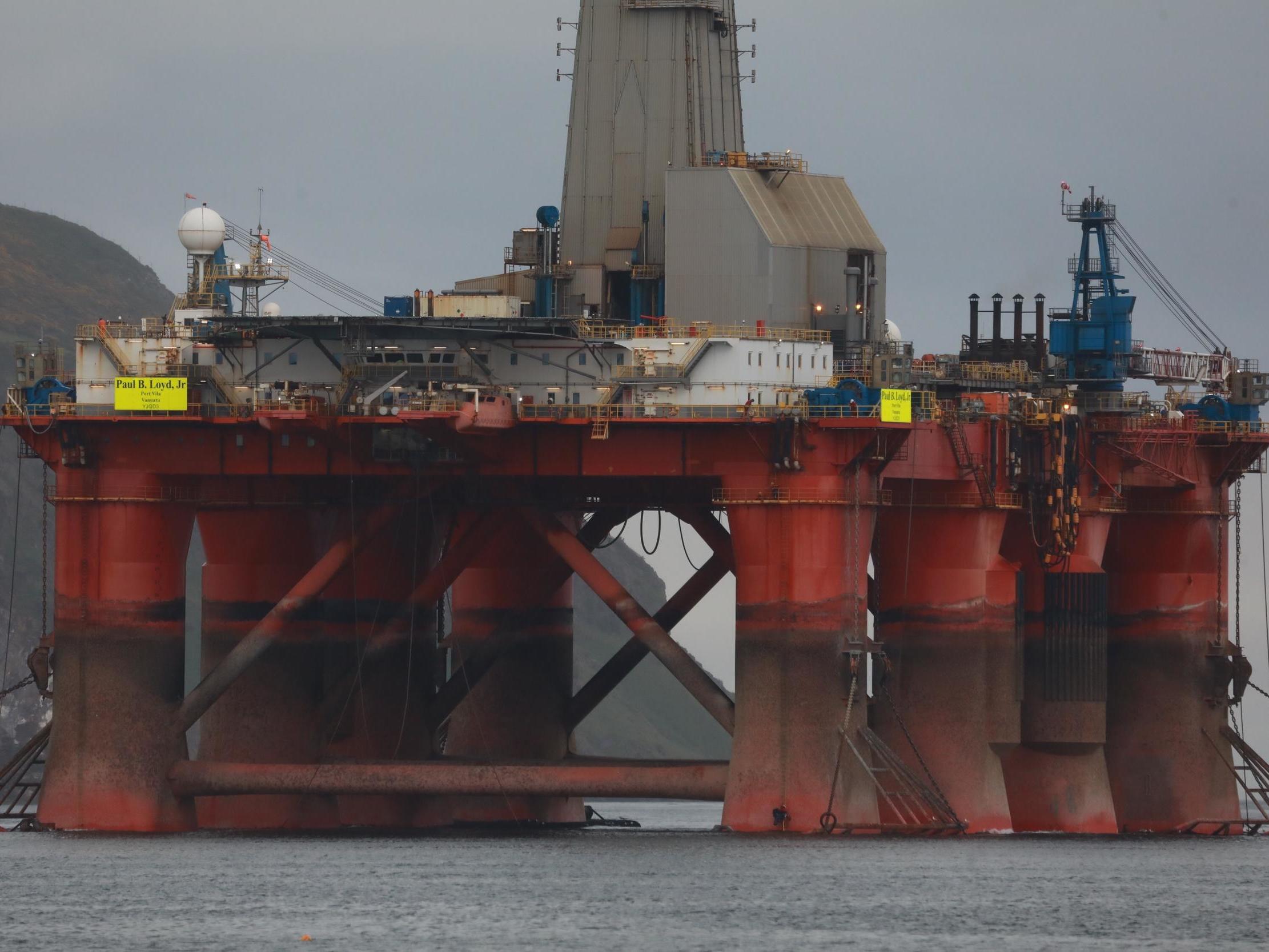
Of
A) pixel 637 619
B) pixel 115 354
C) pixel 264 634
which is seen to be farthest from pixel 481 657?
pixel 115 354

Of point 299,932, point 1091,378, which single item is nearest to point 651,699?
point 1091,378

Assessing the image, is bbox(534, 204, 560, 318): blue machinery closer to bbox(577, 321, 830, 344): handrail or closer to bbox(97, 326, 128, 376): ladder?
bbox(577, 321, 830, 344): handrail

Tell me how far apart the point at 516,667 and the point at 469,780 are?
1228 centimetres

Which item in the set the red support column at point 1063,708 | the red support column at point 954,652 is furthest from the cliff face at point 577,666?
the red support column at point 954,652

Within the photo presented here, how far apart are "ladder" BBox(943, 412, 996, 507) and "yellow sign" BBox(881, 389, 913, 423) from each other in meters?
6.45

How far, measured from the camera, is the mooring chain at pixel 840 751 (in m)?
76.6

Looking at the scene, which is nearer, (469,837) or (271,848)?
(271,848)

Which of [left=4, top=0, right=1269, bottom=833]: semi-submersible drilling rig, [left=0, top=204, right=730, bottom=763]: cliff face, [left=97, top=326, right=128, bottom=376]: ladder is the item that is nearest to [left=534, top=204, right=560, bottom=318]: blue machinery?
[left=4, top=0, right=1269, bottom=833]: semi-submersible drilling rig

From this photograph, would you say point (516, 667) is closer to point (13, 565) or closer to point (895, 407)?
point (895, 407)

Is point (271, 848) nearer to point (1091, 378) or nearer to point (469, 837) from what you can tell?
point (469, 837)

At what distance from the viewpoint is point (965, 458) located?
83875 mm

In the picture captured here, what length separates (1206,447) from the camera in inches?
3610

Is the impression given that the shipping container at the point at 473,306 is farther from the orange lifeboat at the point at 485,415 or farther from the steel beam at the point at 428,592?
the steel beam at the point at 428,592

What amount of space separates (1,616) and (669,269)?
9192 cm
